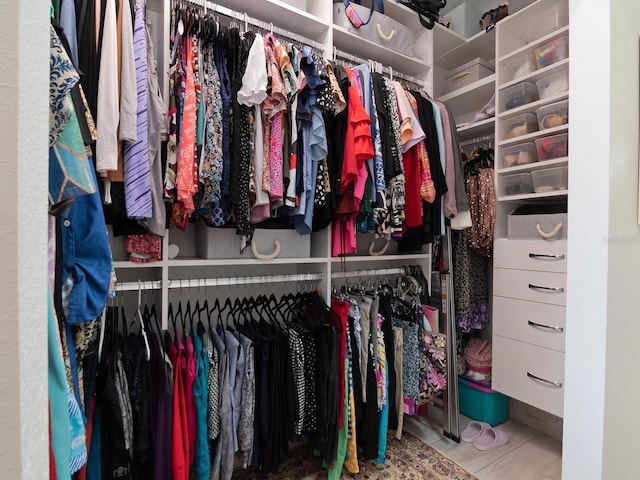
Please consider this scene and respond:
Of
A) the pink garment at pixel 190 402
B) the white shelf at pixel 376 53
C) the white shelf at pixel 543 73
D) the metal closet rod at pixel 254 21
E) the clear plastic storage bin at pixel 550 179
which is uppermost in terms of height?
the white shelf at pixel 376 53

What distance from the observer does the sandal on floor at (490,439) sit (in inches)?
74.9

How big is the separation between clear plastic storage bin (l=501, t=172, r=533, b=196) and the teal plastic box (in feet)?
4.10

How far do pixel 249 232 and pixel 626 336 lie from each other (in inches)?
52.3

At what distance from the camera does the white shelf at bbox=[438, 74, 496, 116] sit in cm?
209

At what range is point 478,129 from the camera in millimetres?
2209

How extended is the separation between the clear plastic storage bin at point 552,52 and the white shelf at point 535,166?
53 cm

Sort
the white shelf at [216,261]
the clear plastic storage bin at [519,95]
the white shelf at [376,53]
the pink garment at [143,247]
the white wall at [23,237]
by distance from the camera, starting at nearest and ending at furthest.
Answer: the white wall at [23,237] → the pink garment at [143,247] → the white shelf at [216,261] → the white shelf at [376,53] → the clear plastic storage bin at [519,95]

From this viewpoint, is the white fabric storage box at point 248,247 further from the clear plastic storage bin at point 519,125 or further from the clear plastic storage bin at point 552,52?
the clear plastic storage bin at point 552,52

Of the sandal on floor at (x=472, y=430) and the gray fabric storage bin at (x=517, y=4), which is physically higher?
the gray fabric storage bin at (x=517, y=4)

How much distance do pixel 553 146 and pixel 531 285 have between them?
752mm

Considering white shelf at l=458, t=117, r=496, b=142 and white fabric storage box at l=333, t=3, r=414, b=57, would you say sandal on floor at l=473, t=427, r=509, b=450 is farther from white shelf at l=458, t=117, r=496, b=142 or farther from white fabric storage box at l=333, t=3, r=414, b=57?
white fabric storage box at l=333, t=3, r=414, b=57

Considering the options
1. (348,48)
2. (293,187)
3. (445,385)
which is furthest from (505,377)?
(348,48)

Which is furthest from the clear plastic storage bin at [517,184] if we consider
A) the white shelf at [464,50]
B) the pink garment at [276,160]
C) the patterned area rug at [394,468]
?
the patterned area rug at [394,468]

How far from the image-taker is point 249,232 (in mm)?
1290
